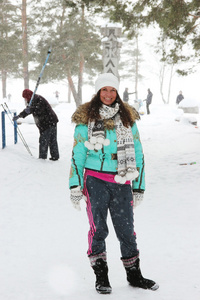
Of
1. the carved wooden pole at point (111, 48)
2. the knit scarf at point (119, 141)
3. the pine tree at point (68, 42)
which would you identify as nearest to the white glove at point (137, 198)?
the knit scarf at point (119, 141)

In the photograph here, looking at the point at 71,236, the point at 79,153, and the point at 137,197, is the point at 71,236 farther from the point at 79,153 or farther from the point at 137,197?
the point at 79,153

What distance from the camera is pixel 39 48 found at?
67.1 feet

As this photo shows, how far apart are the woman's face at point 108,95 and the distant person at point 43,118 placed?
498 cm

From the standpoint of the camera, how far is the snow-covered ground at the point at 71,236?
2.93m

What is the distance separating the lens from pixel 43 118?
774 centimetres

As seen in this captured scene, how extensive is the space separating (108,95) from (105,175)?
0.75 meters

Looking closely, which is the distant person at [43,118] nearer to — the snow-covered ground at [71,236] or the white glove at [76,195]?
the snow-covered ground at [71,236]

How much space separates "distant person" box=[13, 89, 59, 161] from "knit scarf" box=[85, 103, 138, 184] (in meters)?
5.08

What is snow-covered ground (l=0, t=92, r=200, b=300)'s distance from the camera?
2926 millimetres

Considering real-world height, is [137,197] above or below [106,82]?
below

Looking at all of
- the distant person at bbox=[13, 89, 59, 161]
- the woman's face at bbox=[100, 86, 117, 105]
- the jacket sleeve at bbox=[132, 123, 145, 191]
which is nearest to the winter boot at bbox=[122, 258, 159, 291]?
the jacket sleeve at bbox=[132, 123, 145, 191]

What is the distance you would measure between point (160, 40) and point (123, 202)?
932 cm

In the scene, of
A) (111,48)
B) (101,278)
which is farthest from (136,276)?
(111,48)

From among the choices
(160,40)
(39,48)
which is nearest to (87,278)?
(160,40)
